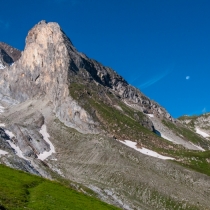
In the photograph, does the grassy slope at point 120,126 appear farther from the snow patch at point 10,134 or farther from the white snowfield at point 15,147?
the white snowfield at point 15,147

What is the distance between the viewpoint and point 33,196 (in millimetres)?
31891

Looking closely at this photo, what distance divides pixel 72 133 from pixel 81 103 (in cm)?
3109

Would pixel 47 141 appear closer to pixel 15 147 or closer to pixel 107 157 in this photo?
pixel 15 147

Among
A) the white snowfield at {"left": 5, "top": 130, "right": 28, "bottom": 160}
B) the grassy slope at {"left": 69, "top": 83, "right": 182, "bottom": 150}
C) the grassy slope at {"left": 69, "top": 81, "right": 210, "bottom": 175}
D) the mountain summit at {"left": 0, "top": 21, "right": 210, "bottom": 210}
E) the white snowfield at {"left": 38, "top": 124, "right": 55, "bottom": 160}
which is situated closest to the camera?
the mountain summit at {"left": 0, "top": 21, "right": 210, "bottom": 210}

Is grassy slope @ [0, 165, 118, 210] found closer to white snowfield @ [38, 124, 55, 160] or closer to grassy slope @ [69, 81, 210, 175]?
white snowfield @ [38, 124, 55, 160]

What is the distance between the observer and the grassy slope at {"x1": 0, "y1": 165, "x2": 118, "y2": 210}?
27312 millimetres

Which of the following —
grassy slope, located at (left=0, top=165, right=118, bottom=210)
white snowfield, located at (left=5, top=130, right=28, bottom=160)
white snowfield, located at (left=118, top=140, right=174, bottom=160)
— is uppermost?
white snowfield, located at (left=118, top=140, right=174, bottom=160)

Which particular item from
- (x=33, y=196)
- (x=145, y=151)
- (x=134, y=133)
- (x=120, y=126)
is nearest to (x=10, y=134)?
(x=120, y=126)

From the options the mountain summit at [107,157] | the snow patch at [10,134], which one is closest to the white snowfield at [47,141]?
the mountain summit at [107,157]

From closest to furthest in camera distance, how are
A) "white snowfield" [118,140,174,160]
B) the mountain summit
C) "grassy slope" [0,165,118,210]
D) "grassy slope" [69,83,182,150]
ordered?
"grassy slope" [0,165,118,210] < the mountain summit < "white snowfield" [118,140,174,160] < "grassy slope" [69,83,182,150]

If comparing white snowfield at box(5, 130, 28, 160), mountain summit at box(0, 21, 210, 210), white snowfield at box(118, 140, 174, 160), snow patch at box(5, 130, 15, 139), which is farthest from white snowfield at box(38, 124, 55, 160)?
white snowfield at box(118, 140, 174, 160)

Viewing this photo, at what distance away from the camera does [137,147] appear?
162500mm

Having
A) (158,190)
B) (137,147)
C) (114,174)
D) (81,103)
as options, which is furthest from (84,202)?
(81,103)

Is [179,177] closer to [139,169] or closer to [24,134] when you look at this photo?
[139,169]
